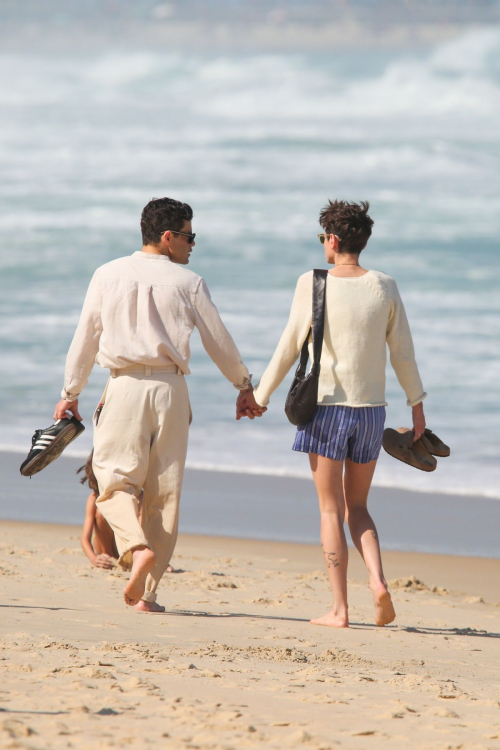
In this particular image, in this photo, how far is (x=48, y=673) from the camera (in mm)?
3041

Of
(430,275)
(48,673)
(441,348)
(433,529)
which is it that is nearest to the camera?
(48,673)

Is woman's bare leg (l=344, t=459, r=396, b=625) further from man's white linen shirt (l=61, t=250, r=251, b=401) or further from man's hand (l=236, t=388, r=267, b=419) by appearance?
man's white linen shirt (l=61, t=250, r=251, b=401)

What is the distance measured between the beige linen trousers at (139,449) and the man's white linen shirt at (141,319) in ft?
0.30

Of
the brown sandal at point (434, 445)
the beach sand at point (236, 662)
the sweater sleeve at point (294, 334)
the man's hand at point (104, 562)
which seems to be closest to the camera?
the beach sand at point (236, 662)

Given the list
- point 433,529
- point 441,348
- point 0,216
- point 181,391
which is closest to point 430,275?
point 441,348

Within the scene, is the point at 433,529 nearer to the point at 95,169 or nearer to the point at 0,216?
the point at 0,216

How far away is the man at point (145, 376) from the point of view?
13.6 feet

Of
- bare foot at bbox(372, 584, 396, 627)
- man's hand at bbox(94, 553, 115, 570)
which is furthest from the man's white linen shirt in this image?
man's hand at bbox(94, 553, 115, 570)

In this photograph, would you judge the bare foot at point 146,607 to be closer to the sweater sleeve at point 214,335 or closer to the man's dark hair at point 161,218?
the sweater sleeve at point 214,335

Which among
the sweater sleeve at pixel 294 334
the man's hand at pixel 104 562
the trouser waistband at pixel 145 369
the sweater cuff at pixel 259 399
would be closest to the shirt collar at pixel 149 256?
the trouser waistband at pixel 145 369

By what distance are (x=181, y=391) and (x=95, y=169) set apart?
23.6 meters

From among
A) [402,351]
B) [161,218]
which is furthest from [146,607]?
[161,218]

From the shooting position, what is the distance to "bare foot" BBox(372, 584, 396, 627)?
13.7 feet

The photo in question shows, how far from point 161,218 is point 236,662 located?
6.10ft
